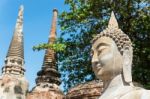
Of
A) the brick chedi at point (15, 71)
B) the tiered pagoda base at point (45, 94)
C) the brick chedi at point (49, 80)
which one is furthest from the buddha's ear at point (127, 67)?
the brick chedi at point (15, 71)

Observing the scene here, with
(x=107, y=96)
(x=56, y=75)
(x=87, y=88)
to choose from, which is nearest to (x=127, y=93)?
(x=107, y=96)

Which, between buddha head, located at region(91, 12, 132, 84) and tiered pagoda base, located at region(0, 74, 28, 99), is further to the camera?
tiered pagoda base, located at region(0, 74, 28, 99)

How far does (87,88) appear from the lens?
12.0 metres

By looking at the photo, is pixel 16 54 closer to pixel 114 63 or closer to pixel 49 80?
pixel 49 80

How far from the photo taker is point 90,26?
19.4 metres

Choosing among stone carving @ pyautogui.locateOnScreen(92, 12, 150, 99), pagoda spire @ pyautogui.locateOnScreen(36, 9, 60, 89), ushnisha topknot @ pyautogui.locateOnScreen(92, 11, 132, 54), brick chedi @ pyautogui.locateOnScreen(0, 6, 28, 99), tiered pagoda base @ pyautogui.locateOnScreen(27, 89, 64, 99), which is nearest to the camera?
stone carving @ pyautogui.locateOnScreen(92, 12, 150, 99)

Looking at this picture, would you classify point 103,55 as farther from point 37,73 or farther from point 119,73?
point 37,73

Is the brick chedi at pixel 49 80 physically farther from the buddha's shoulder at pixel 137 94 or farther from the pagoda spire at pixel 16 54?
the buddha's shoulder at pixel 137 94

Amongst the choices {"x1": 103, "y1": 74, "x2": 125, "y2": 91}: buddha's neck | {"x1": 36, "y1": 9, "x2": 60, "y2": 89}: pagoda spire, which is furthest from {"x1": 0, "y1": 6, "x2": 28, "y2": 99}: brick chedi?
{"x1": 103, "y1": 74, "x2": 125, "y2": 91}: buddha's neck

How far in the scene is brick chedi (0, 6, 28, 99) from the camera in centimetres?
1683

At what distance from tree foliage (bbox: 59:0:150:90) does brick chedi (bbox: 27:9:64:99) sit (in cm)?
52

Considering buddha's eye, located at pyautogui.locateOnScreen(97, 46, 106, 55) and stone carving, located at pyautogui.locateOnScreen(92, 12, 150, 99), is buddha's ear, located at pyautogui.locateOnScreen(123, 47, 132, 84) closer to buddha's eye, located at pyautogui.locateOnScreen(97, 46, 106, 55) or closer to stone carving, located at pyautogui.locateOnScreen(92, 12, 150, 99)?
stone carving, located at pyautogui.locateOnScreen(92, 12, 150, 99)

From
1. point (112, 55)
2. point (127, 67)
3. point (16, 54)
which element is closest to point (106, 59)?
point (112, 55)

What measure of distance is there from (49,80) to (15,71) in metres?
1.28
